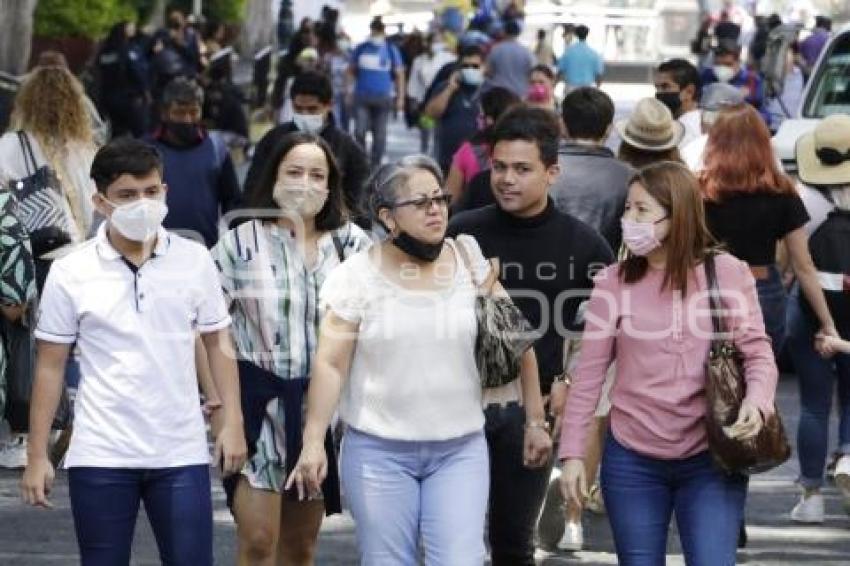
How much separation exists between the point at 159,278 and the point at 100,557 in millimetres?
849

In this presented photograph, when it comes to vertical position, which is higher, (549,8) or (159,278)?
(159,278)

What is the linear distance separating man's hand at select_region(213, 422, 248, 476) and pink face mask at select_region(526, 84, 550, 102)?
1031cm

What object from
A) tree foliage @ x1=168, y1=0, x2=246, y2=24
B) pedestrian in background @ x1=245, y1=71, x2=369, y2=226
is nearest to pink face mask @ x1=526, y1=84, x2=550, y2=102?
pedestrian in background @ x1=245, y1=71, x2=369, y2=226

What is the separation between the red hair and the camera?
9.86 m

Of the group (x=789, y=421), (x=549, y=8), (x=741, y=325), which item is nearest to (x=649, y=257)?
(x=741, y=325)

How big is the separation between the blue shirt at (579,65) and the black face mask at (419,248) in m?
21.2

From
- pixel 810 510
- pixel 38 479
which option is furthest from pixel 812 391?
pixel 38 479

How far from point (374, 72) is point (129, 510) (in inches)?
829

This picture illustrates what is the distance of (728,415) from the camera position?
7.05 m

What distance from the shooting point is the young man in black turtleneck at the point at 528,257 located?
26.3ft

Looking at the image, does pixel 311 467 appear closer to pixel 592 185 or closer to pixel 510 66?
pixel 592 185

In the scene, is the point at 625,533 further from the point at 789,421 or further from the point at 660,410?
the point at 789,421

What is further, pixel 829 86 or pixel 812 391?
pixel 829 86

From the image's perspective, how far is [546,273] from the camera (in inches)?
320
